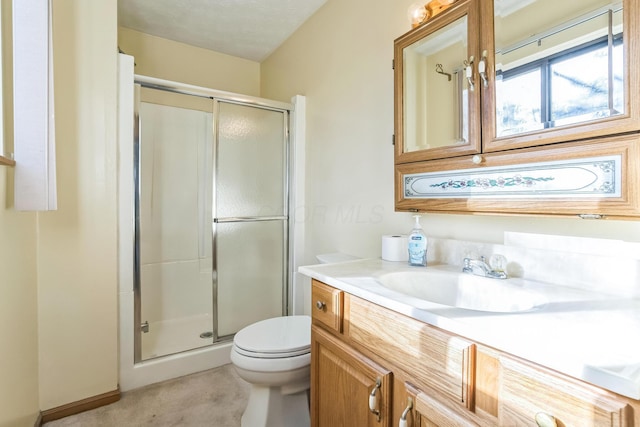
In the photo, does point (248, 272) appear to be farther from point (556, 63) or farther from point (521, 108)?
point (556, 63)

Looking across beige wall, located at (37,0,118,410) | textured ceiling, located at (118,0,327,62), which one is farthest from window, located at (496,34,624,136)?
beige wall, located at (37,0,118,410)

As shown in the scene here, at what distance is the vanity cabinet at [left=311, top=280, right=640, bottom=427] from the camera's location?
0.54 metres

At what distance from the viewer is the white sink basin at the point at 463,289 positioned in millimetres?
968

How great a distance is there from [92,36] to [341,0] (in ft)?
4.75

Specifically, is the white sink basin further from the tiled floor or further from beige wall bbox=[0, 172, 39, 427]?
beige wall bbox=[0, 172, 39, 427]

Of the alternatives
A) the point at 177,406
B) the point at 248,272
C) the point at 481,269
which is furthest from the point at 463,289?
the point at 248,272

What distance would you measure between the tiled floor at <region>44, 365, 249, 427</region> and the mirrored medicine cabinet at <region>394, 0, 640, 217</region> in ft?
4.78

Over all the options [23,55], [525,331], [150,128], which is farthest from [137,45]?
[525,331]

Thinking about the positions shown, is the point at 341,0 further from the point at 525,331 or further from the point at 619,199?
the point at 525,331

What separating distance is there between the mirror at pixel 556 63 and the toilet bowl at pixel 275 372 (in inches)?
47.8

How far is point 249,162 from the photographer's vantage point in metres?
2.41

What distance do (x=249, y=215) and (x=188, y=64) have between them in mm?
1529

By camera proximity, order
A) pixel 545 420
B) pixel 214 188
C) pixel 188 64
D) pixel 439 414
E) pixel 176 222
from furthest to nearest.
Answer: pixel 188 64 → pixel 176 222 → pixel 214 188 → pixel 439 414 → pixel 545 420

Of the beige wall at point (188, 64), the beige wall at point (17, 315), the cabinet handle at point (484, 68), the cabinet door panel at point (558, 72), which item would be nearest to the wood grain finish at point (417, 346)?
the cabinet door panel at point (558, 72)
